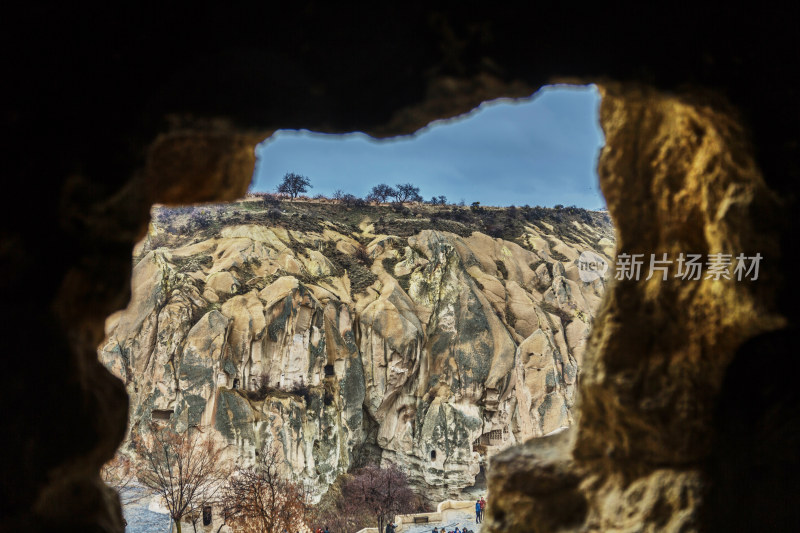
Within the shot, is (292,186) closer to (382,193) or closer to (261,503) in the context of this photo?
(382,193)

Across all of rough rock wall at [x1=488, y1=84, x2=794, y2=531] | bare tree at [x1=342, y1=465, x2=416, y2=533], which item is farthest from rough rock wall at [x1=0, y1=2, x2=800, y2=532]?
bare tree at [x1=342, y1=465, x2=416, y2=533]

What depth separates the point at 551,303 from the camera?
99.9 ft

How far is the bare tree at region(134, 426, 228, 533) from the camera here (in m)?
15.9

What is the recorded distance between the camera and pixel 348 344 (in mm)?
23547

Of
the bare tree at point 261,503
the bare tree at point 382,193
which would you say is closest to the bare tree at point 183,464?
the bare tree at point 261,503

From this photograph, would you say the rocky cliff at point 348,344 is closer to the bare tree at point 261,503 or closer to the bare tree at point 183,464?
the bare tree at point 183,464

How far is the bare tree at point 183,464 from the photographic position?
52.1 ft

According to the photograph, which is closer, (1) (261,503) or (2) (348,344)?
(1) (261,503)

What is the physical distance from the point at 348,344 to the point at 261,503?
9.05 meters

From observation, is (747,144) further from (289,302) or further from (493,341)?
(493,341)

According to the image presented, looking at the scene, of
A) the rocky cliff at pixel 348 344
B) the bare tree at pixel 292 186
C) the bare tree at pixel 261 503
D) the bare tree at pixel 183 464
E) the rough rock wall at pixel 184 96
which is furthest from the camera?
the bare tree at pixel 292 186

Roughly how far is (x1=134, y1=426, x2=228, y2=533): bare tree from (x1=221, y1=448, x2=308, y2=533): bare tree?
0.67 metres

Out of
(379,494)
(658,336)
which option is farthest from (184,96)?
(379,494)

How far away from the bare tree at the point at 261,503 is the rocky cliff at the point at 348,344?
6.20ft
